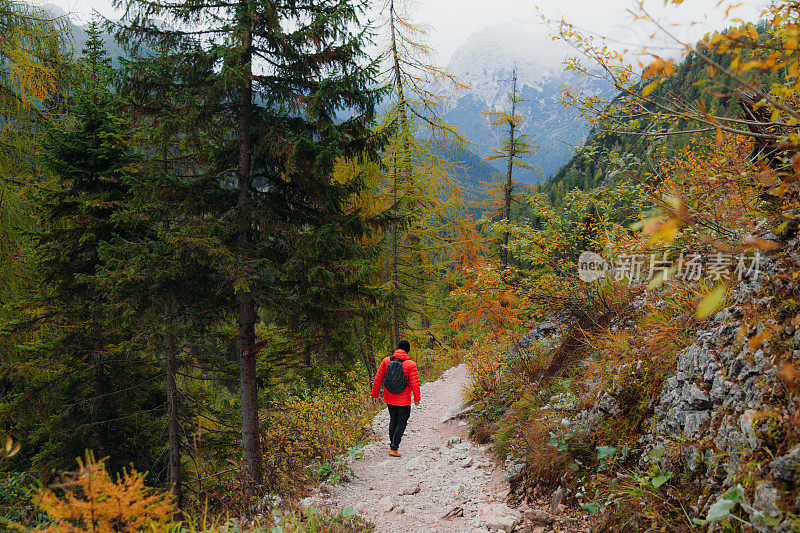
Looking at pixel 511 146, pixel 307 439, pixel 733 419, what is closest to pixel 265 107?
pixel 307 439

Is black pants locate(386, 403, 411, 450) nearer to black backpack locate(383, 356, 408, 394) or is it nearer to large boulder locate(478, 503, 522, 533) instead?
black backpack locate(383, 356, 408, 394)

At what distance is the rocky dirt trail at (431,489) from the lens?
14.5ft

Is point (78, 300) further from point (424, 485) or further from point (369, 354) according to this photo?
point (369, 354)

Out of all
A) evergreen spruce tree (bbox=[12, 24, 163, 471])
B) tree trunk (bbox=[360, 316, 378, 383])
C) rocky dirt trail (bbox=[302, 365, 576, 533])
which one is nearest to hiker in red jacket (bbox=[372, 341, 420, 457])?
rocky dirt trail (bbox=[302, 365, 576, 533])

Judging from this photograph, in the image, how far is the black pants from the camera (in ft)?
23.2

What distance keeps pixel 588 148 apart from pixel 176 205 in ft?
23.2

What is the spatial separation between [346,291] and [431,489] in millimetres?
3765

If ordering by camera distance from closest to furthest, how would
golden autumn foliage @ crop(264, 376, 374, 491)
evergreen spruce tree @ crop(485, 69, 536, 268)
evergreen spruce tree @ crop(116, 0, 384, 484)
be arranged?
1. golden autumn foliage @ crop(264, 376, 374, 491)
2. evergreen spruce tree @ crop(116, 0, 384, 484)
3. evergreen spruce tree @ crop(485, 69, 536, 268)

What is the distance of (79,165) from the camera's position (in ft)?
30.0

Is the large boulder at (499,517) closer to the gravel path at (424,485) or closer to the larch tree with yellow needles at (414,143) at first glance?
the gravel path at (424,485)

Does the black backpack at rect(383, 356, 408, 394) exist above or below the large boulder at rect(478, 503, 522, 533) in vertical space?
above

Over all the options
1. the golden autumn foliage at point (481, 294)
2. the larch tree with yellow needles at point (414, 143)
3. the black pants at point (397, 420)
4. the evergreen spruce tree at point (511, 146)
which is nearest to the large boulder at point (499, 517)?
the black pants at point (397, 420)

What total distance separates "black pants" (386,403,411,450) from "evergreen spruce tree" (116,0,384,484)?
2495 mm

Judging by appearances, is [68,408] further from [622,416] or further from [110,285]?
[622,416]
